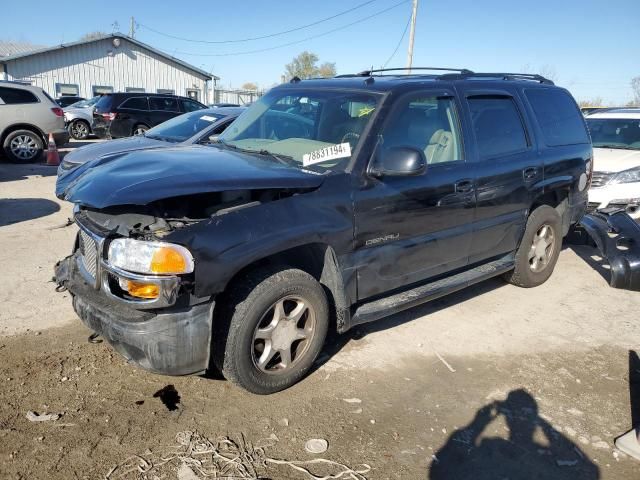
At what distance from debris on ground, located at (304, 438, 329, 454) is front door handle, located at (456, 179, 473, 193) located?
2145 mm

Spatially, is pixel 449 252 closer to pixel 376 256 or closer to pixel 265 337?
pixel 376 256

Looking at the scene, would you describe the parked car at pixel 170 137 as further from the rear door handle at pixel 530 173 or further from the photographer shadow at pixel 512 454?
the photographer shadow at pixel 512 454

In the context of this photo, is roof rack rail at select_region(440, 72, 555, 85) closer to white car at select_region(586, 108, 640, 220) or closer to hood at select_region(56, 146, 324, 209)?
hood at select_region(56, 146, 324, 209)

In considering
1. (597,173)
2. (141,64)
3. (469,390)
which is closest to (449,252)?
Answer: (469,390)

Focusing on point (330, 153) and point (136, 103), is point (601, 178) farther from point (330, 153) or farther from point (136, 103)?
point (136, 103)

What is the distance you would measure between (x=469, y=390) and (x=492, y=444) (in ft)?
1.84

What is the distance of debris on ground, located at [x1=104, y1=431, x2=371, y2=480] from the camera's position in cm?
251

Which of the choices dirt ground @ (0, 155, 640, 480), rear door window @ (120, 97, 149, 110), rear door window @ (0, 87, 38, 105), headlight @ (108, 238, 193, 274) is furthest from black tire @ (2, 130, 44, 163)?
headlight @ (108, 238, 193, 274)

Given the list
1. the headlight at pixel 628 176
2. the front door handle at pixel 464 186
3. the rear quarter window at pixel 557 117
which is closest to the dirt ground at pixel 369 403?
the front door handle at pixel 464 186

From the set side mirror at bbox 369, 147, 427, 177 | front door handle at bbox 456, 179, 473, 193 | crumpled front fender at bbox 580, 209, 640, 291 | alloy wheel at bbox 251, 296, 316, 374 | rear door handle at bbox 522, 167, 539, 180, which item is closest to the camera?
alloy wheel at bbox 251, 296, 316, 374

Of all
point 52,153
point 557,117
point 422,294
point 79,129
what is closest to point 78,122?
point 79,129

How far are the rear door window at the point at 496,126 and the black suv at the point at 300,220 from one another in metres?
0.02

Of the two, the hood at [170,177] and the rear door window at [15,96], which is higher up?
the rear door window at [15,96]

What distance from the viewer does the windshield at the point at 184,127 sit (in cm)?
720
